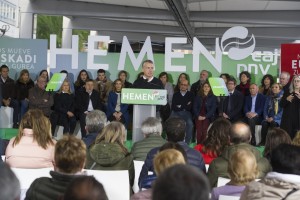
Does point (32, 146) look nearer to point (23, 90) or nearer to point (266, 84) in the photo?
point (23, 90)

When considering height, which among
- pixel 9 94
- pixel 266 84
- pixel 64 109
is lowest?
pixel 64 109

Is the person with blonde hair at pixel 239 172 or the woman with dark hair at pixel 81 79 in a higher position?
the woman with dark hair at pixel 81 79

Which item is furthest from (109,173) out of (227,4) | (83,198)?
(227,4)

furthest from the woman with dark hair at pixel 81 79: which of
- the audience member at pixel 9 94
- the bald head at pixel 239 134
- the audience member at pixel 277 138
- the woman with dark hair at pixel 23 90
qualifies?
the audience member at pixel 277 138

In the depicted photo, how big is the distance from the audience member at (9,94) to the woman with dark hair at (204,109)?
10.4 feet

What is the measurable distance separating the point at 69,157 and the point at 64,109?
22.2 ft

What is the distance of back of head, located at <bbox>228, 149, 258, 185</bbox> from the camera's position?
3.18 meters

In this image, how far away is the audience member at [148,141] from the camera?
4988mm

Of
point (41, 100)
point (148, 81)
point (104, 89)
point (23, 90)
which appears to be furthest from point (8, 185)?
point (23, 90)

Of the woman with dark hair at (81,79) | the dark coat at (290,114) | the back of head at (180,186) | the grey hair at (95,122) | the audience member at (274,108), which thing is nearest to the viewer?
the back of head at (180,186)

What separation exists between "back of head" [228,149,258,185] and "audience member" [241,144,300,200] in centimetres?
30

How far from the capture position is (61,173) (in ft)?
9.68

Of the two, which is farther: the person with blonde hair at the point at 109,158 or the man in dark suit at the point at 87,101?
the man in dark suit at the point at 87,101

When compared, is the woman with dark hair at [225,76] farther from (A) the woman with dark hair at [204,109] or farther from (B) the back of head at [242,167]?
(B) the back of head at [242,167]
